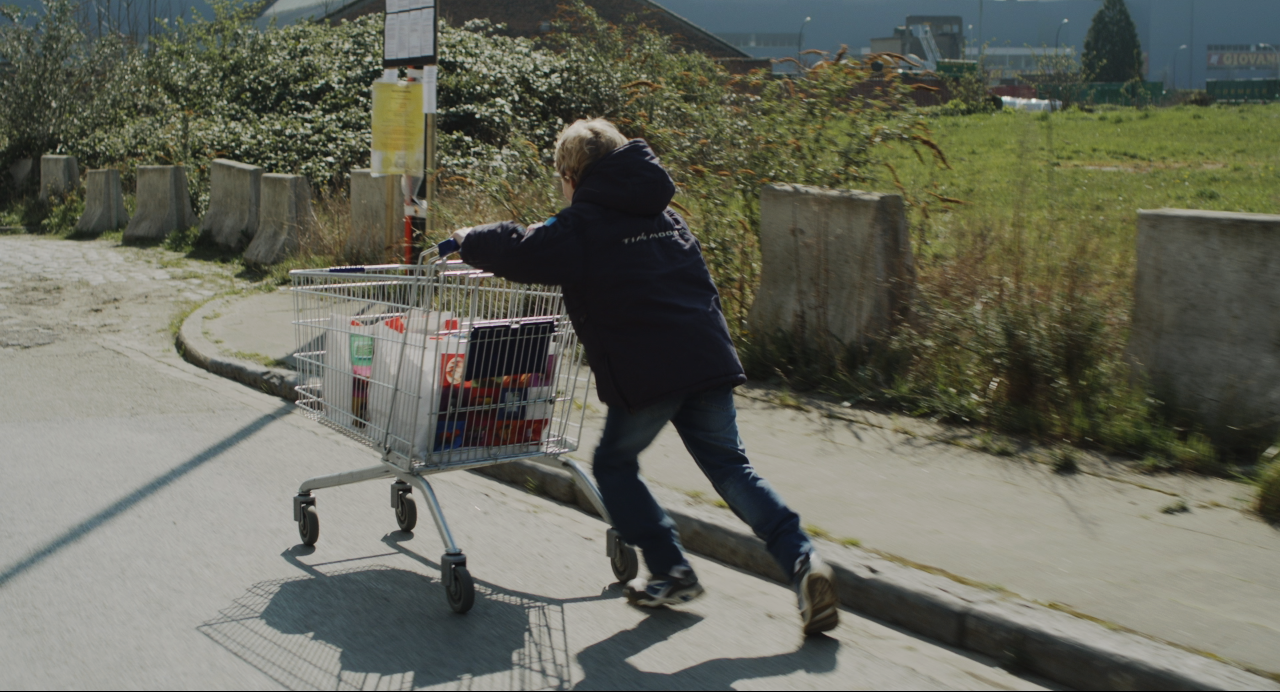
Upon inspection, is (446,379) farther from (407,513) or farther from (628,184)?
(407,513)

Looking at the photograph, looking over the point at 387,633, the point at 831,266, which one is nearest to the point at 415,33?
the point at 831,266

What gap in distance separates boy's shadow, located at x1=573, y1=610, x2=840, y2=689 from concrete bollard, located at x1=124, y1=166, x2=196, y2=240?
13977 mm

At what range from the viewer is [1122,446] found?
564 centimetres

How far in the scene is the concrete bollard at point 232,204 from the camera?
572 inches

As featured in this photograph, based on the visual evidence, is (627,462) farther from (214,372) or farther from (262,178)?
(262,178)

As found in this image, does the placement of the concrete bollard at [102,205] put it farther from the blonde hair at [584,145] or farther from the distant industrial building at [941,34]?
the distant industrial building at [941,34]

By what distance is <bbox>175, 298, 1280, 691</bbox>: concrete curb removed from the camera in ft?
11.3

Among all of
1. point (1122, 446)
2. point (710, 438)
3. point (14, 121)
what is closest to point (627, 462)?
point (710, 438)

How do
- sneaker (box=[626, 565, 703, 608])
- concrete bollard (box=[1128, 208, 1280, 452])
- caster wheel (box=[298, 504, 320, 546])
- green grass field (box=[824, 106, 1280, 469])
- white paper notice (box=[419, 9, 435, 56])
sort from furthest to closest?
white paper notice (box=[419, 9, 435, 56]) → green grass field (box=[824, 106, 1280, 469]) → concrete bollard (box=[1128, 208, 1280, 452]) → caster wheel (box=[298, 504, 320, 546]) → sneaker (box=[626, 565, 703, 608])

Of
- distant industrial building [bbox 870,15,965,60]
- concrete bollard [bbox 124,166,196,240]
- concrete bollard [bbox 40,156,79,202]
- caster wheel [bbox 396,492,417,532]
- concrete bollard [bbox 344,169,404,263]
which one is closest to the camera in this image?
caster wheel [bbox 396,492,417,532]

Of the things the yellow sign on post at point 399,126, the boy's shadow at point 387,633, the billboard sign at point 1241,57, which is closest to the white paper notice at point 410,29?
the yellow sign on post at point 399,126

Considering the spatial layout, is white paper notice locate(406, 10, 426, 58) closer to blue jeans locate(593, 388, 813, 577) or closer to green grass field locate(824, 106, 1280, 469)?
green grass field locate(824, 106, 1280, 469)

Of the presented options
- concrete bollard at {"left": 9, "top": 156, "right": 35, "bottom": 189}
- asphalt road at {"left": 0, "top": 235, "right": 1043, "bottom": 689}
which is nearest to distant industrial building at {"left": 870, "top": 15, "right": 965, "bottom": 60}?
concrete bollard at {"left": 9, "top": 156, "right": 35, "bottom": 189}

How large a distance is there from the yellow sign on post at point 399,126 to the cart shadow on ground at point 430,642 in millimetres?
5980
